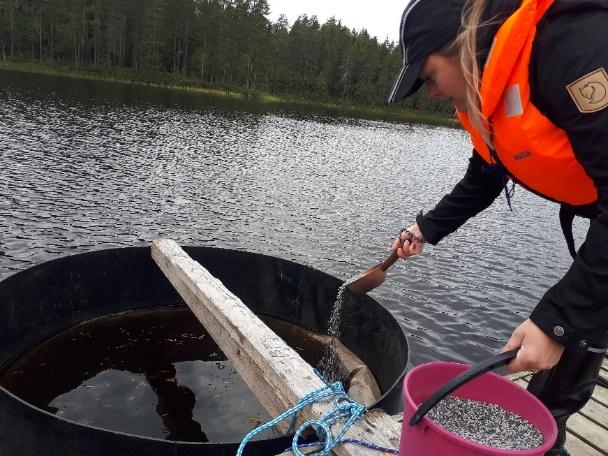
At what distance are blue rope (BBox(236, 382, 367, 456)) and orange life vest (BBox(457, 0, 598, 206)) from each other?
1698mm

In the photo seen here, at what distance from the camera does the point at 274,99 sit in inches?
3125

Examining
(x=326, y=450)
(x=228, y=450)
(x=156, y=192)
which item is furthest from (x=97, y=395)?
(x=156, y=192)

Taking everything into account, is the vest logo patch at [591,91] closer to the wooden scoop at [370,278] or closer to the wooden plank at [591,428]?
the wooden scoop at [370,278]

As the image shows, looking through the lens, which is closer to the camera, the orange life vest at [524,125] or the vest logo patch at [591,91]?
the vest logo patch at [591,91]

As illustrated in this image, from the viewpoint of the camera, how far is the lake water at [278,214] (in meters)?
10.7

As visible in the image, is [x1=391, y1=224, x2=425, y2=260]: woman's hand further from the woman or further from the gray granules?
the gray granules

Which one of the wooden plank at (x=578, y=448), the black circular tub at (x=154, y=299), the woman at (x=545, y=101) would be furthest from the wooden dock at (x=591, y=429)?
the woman at (x=545, y=101)

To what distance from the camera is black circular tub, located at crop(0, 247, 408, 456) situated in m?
6.08

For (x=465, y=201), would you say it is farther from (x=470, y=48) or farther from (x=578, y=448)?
(x=578, y=448)

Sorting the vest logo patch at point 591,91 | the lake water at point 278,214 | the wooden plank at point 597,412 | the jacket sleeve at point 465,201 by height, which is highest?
the vest logo patch at point 591,91

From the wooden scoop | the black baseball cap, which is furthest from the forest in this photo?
the black baseball cap

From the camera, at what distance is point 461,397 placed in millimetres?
2402

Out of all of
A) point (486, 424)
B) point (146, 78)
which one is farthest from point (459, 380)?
point (146, 78)

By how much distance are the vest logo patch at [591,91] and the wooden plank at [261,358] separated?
6.80 ft
